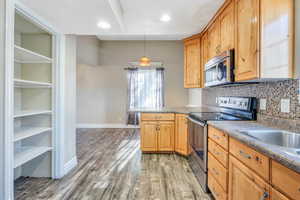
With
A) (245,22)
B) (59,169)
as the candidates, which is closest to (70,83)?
(59,169)

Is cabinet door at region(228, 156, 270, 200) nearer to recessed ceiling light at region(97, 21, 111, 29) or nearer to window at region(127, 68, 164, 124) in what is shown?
recessed ceiling light at region(97, 21, 111, 29)

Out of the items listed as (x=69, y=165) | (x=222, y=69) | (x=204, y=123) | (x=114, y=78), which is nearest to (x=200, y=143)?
(x=204, y=123)

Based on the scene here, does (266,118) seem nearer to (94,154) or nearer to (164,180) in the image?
(164,180)

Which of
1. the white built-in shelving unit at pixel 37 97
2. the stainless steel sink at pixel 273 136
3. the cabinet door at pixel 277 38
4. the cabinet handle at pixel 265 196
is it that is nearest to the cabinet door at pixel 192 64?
the cabinet door at pixel 277 38

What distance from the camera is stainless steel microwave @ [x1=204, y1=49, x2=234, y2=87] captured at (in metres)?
1.99

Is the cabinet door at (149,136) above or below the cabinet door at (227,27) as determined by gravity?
below

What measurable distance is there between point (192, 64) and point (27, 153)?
3.09 m

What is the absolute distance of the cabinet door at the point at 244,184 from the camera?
1.02 meters

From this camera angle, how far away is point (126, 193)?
2.06 m

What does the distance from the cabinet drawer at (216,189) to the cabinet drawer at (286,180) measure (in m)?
0.78

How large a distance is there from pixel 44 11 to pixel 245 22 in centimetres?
215

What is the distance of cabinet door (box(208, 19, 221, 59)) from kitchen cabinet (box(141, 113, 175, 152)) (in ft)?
4.37

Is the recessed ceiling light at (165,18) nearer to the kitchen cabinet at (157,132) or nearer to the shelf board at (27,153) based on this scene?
the kitchen cabinet at (157,132)

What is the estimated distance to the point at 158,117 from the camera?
334cm
